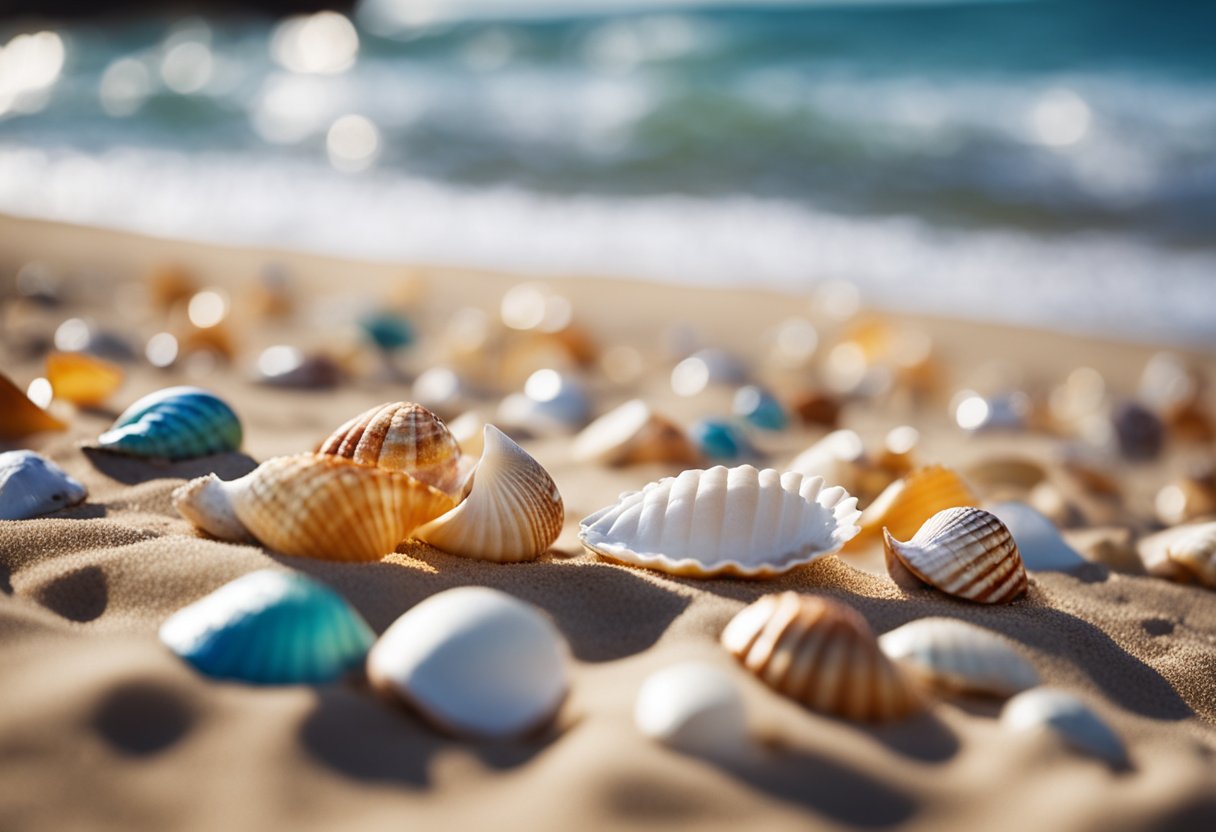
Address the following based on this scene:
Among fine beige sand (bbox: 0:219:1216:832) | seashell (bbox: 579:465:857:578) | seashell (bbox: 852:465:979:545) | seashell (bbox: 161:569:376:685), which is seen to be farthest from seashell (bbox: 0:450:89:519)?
seashell (bbox: 852:465:979:545)

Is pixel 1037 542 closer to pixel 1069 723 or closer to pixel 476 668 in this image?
pixel 1069 723

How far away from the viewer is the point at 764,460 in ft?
11.4

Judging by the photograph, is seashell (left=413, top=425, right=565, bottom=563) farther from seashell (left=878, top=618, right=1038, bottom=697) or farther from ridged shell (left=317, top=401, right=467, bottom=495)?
seashell (left=878, top=618, right=1038, bottom=697)

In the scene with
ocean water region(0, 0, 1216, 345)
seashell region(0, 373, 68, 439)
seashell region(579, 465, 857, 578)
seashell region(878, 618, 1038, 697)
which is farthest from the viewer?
ocean water region(0, 0, 1216, 345)

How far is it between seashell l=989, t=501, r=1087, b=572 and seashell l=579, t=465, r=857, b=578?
0.72m

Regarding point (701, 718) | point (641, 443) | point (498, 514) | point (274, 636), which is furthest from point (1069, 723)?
point (641, 443)

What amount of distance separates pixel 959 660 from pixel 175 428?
1.88 meters

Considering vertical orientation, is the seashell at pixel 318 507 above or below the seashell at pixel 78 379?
above

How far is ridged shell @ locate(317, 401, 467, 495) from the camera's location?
208 centimetres

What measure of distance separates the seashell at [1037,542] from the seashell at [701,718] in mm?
1371

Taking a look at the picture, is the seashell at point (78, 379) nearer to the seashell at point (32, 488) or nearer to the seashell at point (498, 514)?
the seashell at point (32, 488)

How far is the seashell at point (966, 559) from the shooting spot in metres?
2.02

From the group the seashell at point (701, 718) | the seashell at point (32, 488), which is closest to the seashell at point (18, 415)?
the seashell at point (32, 488)

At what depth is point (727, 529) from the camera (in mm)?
1991
